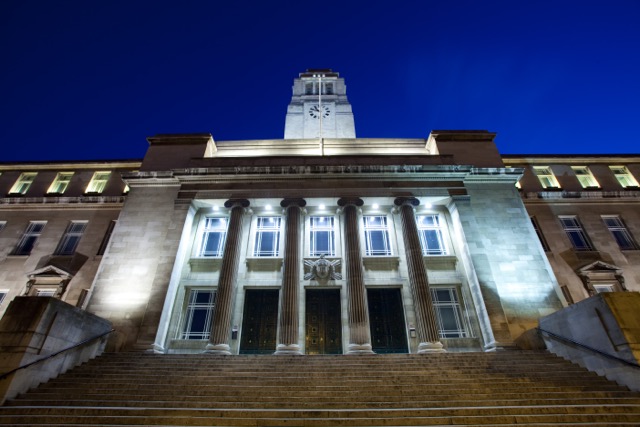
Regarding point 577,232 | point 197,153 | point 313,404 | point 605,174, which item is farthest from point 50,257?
point 605,174

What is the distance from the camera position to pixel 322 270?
2012 centimetres

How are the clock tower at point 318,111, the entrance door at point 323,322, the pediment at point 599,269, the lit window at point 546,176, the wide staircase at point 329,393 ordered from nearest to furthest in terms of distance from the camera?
1. the wide staircase at point 329,393
2. the entrance door at point 323,322
3. the pediment at point 599,269
4. the lit window at point 546,176
5. the clock tower at point 318,111

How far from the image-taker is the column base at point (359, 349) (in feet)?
53.3

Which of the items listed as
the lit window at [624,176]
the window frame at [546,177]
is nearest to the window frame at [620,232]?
the window frame at [546,177]

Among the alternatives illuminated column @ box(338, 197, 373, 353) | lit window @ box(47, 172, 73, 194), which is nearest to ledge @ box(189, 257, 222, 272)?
illuminated column @ box(338, 197, 373, 353)

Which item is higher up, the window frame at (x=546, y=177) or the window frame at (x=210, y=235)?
the window frame at (x=546, y=177)

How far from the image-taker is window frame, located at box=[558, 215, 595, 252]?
2298 cm

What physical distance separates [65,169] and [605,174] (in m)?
43.7

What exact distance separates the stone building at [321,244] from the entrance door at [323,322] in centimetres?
8

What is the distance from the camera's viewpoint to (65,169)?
2777 cm

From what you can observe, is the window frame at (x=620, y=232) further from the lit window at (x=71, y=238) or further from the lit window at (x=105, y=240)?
the lit window at (x=71, y=238)

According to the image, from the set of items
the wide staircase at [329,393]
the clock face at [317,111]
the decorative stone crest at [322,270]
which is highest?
the clock face at [317,111]

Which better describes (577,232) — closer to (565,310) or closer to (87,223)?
(565,310)

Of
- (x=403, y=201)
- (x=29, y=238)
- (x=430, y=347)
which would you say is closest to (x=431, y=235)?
(x=403, y=201)
